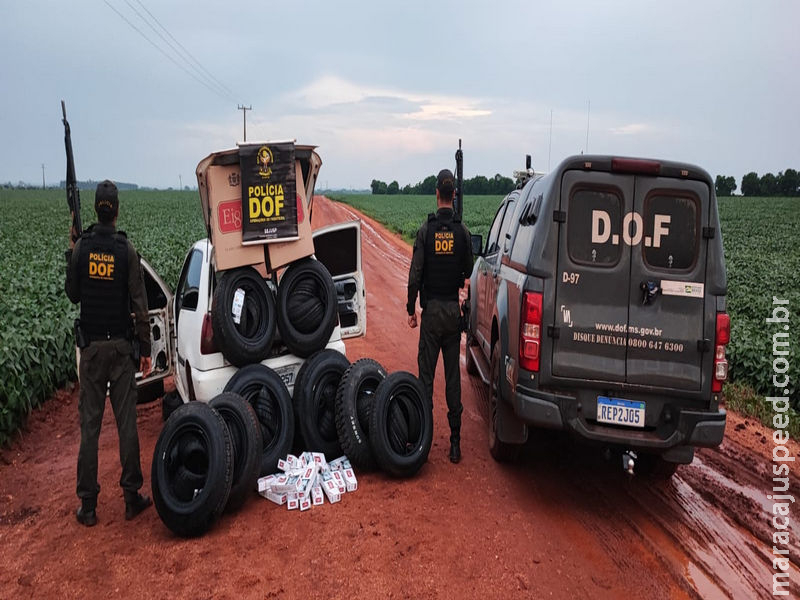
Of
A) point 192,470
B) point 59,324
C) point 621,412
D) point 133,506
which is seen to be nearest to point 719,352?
point 621,412

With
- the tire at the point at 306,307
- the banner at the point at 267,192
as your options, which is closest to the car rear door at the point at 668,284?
the tire at the point at 306,307

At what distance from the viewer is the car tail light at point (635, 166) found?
4.61m

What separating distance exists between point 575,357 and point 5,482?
16.7ft

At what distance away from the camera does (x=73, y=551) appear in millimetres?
4152

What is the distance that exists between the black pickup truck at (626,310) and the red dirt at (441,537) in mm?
709

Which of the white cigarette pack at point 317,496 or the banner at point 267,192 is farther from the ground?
the banner at point 267,192

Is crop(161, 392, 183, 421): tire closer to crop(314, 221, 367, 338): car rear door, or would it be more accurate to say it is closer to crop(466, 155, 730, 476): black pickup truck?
crop(314, 221, 367, 338): car rear door

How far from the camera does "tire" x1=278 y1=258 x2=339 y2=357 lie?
18.7 feet

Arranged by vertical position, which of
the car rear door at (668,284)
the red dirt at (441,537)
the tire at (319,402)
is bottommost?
the red dirt at (441,537)

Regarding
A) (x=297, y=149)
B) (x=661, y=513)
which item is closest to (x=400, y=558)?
(x=661, y=513)

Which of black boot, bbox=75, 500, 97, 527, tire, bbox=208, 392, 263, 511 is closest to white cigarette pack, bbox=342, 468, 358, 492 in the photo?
tire, bbox=208, 392, 263, 511

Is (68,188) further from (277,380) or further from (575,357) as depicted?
(575,357)

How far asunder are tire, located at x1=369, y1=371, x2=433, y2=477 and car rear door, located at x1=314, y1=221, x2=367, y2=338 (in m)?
1.61

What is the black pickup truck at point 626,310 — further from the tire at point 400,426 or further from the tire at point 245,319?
the tire at point 245,319
